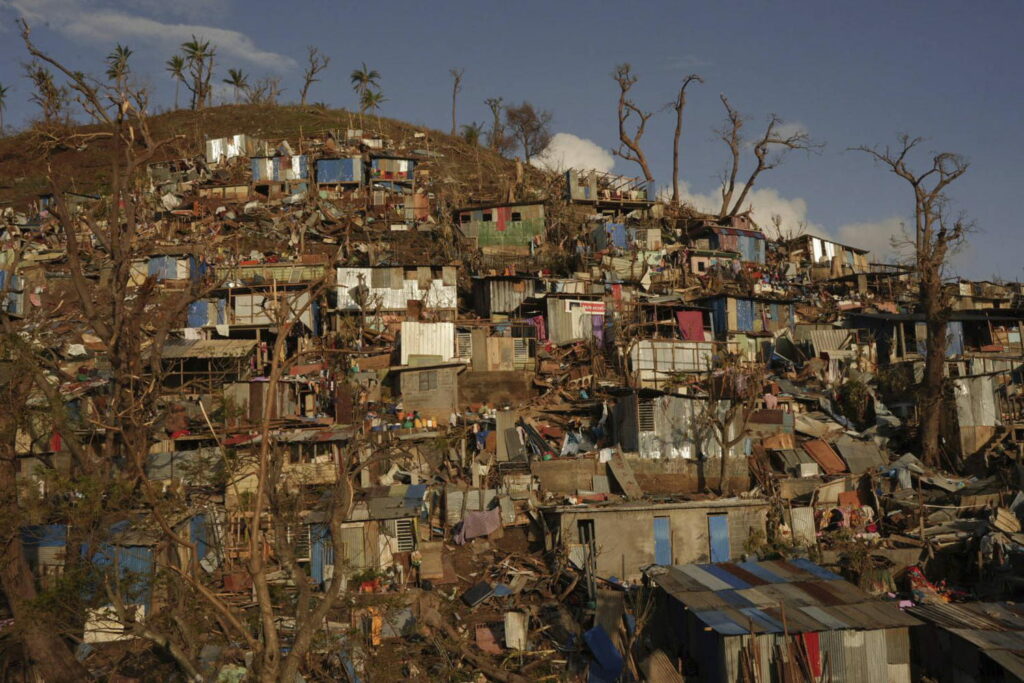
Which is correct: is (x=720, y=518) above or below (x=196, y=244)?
below

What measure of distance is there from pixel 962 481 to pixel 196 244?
3137 cm

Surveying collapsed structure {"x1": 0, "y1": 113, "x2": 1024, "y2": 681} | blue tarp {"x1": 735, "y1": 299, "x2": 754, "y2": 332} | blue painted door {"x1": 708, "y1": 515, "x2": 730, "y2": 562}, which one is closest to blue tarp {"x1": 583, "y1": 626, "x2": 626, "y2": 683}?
collapsed structure {"x1": 0, "y1": 113, "x2": 1024, "y2": 681}

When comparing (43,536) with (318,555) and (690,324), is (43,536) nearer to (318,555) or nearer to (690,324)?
(318,555)

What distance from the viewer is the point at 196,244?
35.9 metres

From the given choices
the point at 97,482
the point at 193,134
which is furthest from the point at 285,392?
the point at 193,134

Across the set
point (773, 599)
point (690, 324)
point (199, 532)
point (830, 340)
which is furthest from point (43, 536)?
point (830, 340)

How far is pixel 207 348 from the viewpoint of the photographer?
1068 inches

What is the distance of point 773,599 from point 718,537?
438cm

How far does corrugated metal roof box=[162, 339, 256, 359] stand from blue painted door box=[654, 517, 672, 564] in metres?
15.0

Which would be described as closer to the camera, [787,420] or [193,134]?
[787,420]

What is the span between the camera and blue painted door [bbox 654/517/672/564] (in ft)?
67.7

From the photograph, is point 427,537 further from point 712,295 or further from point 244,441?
point 712,295

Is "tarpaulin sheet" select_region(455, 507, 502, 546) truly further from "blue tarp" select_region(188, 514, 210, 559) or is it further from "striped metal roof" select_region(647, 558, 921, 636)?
"blue tarp" select_region(188, 514, 210, 559)

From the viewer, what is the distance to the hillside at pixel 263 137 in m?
49.0
